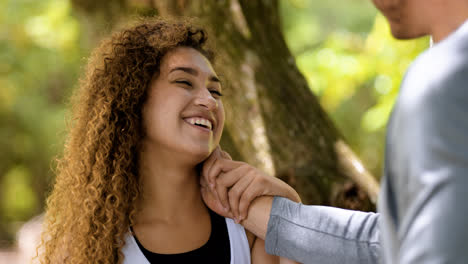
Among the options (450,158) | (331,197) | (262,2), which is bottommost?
(331,197)

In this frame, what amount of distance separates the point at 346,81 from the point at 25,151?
795 cm

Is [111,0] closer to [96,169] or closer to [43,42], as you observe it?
[96,169]

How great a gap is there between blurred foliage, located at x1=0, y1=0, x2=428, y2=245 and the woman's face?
67cm

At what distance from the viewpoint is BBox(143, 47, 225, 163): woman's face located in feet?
6.64

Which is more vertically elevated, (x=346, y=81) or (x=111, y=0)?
(x=111, y=0)

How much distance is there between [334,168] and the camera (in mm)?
2957

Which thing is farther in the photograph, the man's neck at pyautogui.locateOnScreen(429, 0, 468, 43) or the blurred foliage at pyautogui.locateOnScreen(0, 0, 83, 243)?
the blurred foliage at pyautogui.locateOnScreen(0, 0, 83, 243)

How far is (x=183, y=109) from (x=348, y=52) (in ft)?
14.2

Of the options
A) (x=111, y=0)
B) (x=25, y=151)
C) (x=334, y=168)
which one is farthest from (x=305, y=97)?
(x=25, y=151)

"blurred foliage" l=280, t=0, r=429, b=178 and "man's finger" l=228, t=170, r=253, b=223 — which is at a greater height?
"blurred foliage" l=280, t=0, r=429, b=178

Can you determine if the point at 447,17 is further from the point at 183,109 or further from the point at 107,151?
the point at 107,151

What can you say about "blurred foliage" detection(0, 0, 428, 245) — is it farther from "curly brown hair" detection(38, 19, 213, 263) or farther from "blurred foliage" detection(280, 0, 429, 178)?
"curly brown hair" detection(38, 19, 213, 263)

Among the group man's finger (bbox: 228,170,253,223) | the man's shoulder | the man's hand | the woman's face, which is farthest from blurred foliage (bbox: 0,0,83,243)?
the man's shoulder

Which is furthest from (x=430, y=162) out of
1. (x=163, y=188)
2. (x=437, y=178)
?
(x=163, y=188)
